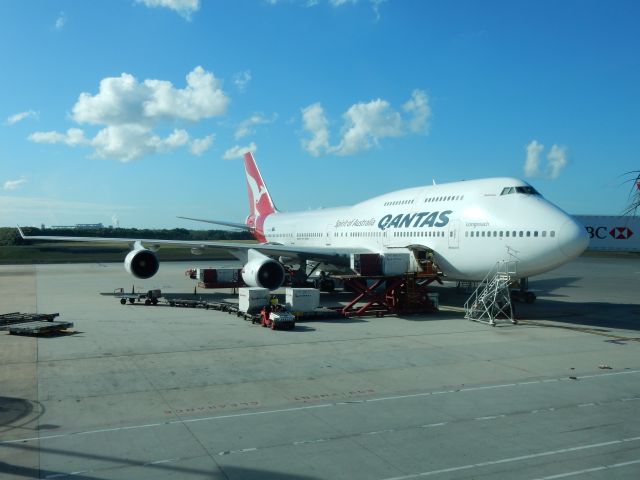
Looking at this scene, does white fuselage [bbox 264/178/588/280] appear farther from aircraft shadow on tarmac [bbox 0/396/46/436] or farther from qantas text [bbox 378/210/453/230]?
aircraft shadow on tarmac [bbox 0/396/46/436]

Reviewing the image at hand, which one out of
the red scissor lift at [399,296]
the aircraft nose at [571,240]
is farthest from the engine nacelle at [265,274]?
the aircraft nose at [571,240]

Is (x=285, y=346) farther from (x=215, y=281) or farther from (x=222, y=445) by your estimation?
(x=215, y=281)

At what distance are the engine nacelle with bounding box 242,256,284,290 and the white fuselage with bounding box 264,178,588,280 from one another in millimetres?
4490

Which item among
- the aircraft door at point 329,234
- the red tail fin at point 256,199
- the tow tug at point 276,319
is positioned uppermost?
the red tail fin at point 256,199

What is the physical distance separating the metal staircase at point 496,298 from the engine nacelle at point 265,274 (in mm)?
7064

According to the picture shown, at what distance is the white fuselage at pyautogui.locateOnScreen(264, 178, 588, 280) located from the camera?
56.1 ft

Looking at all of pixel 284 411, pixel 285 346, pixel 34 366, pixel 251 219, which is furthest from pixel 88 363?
pixel 251 219

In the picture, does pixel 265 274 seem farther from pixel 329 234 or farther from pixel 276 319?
pixel 329 234

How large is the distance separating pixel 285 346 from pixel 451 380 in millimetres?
4736

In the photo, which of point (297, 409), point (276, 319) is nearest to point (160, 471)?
point (297, 409)

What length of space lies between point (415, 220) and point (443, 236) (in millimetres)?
1990

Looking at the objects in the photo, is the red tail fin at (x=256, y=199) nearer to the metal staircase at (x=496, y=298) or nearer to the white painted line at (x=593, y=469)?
the metal staircase at (x=496, y=298)

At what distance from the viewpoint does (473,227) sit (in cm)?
1900

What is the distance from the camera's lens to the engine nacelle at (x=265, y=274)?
21203mm
